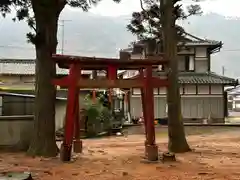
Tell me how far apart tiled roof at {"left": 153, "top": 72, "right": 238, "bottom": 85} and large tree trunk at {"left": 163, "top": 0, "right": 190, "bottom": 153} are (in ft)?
63.3

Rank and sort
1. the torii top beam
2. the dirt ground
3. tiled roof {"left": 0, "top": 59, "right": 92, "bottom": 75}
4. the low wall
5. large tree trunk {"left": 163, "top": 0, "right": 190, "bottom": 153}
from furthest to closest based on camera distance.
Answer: tiled roof {"left": 0, "top": 59, "right": 92, "bottom": 75}
large tree trunk {"left": 163, "top": 0, "right": 190, "bottom": 153}
the low wall
the torii top beam
the dirt ground

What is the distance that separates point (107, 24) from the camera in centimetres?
16625

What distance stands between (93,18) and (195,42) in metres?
143

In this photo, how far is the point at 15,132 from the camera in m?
14.1

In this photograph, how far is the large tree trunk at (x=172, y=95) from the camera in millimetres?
14391

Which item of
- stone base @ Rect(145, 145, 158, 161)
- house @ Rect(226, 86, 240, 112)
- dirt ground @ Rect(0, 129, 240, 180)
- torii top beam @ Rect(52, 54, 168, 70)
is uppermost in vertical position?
torii top beam @ Rect(52, 54, 168, 70)


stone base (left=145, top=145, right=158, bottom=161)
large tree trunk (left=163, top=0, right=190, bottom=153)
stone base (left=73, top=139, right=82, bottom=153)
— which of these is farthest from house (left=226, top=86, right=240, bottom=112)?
stone base (left=145, top=145, right=158, bottom=161)

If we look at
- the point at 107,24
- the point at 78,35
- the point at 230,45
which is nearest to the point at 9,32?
the point at 78,35

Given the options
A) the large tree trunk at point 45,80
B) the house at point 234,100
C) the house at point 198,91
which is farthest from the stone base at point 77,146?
the house at point 234,100

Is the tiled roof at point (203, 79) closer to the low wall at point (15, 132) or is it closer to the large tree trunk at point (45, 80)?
the low wall at point (15, 132)

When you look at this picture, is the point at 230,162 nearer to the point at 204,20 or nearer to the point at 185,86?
the point at 185,86

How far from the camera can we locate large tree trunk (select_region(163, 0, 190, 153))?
1439 cm

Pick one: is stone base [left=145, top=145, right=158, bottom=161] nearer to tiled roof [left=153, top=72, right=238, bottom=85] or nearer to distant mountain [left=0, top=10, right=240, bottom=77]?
tiled roof [left=153, top=72, right=238, bottom=85]

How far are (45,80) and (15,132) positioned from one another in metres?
2.56
